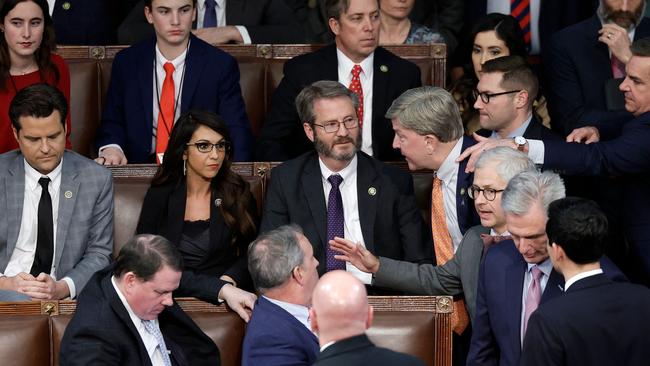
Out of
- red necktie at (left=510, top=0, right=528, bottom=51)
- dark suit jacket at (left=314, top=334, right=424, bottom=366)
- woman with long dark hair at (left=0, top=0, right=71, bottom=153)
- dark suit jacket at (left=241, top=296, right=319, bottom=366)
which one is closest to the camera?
dark suit jacket at (left=314, top=334, right=424, bottom=366)

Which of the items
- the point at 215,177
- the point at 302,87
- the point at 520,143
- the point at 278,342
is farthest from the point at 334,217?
the point at 278,342

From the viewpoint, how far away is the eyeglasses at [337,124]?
197 inches

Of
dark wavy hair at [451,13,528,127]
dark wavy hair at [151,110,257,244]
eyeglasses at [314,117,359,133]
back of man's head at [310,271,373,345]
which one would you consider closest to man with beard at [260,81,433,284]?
eyeglasses at [314,117,359,133]

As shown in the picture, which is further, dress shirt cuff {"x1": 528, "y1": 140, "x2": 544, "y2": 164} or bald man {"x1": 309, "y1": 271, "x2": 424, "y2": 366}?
dress shirt cuff {"x1": 528, "y1": 140, "x2": 544, "y2": 164}

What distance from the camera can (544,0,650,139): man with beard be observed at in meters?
5.64

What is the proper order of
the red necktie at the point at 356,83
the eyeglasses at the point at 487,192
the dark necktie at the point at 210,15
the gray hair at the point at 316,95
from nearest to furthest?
1. the eyeglasses at the point at 487,192
2. the gray hair at the point at 316,95
3. the red necktie at the point at 356,83
4. the dark necktie at the point at 210,15

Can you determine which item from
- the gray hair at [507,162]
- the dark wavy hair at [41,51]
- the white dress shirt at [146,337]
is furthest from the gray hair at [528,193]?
the dark wavy hair at [41,51]

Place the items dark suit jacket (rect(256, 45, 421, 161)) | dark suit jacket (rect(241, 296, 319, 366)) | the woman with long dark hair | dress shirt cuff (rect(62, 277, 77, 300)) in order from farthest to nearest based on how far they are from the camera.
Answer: dark suit jacket (rect(256, 45, 421, 161)) < the woman with long dark hair < dress shirt cuff (rect(62, 277, 77, 300)) < dark suit jacket (rect(241, 296, 319, 366))

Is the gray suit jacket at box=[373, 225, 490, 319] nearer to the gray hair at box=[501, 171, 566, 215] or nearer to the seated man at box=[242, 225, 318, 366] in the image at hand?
the gray hair at box=[501, 171, 566, 215]

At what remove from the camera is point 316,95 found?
16.7ft

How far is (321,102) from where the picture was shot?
5.08m

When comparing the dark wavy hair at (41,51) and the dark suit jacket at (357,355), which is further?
the dark wavy hair at (41,51)

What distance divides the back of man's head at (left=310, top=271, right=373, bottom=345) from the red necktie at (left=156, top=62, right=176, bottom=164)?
7.99ft

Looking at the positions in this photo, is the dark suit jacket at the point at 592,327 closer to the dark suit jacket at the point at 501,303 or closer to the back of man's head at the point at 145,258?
the dark suit jacket at the point at 501,303
